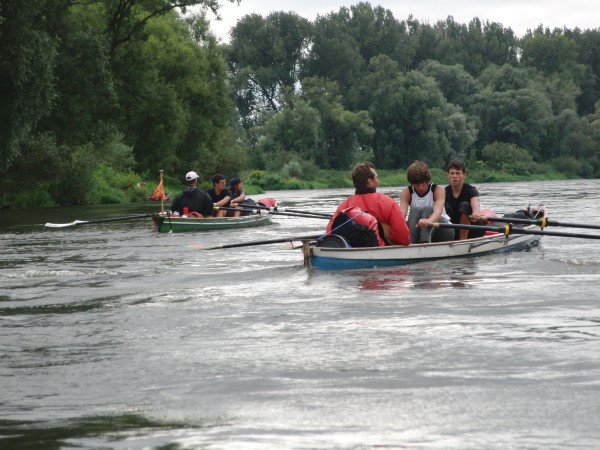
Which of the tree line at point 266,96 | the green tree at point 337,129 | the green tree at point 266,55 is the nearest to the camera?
the tree line at point 266,96

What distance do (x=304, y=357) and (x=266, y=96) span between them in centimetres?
9468

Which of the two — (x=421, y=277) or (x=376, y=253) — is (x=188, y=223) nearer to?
(x=376, y=253)

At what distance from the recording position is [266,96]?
10081cm

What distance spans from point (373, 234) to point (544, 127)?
84.1 meters

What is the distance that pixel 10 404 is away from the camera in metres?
6.02

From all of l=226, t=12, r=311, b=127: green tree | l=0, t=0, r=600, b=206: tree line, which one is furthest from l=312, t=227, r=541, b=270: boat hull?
l=226, t=12, r=311, b=127: green tree

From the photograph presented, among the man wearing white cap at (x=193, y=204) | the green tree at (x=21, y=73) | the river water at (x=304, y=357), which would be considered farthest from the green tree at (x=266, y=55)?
the river water at (x=304, y=357)

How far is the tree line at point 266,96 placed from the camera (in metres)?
33.9

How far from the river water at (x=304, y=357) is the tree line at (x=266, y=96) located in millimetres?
18097

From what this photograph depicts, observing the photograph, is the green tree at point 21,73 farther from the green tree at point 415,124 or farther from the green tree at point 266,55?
the green tree at point 266,55

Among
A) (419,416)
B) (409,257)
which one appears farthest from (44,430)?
(409,257)

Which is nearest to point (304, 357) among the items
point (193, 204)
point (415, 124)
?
point (193, 204)

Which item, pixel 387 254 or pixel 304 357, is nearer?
pixel 304 357

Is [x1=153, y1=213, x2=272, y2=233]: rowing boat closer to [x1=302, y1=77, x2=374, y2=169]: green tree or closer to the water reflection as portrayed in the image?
the water reflection
